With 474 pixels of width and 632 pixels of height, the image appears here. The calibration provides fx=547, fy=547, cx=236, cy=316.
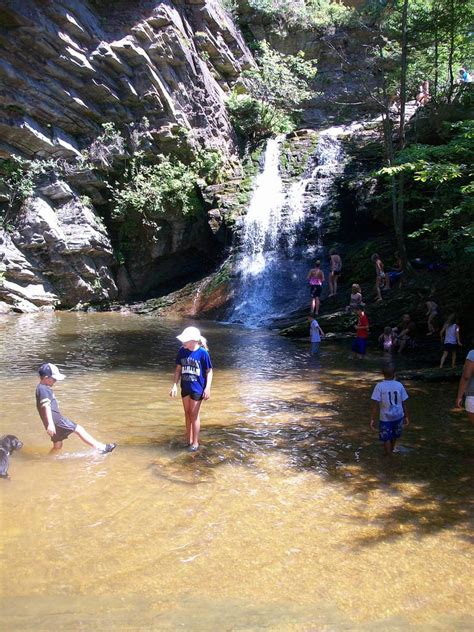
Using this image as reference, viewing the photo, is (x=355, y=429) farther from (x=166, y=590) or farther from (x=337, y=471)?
(x=166, y=590)

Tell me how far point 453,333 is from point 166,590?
403 inches

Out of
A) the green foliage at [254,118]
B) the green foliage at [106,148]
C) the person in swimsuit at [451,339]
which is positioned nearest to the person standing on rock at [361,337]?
the person in swimsuit at [451,339]

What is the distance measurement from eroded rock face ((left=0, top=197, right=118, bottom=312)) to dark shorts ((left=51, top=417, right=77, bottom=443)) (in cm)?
1852

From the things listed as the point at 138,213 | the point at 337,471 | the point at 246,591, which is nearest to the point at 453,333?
the point at 337,471

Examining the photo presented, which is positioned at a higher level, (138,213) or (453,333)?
(138,213)

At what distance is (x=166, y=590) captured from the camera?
12.5 feet

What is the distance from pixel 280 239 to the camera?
2458 centimetres

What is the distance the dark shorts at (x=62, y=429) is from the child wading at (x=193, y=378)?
130 centimetres

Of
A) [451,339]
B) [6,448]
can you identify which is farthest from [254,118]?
[6,448]

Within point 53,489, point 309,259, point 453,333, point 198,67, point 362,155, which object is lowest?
point 53,489

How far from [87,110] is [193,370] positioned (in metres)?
20.8

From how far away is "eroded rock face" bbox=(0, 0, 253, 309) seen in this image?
73.3 ft

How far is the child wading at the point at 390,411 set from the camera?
678 cm

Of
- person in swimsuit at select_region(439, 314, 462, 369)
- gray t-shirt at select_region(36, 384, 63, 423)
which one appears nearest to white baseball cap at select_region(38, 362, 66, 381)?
gray t-shirt at select_region(36, 384, 63, 423)
